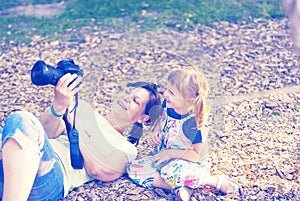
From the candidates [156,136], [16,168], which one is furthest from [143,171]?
[16,168]

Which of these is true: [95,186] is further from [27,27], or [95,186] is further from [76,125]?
[27,27]

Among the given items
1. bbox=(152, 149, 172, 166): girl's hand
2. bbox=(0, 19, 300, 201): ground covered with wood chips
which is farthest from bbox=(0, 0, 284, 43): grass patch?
bbox=(152, 149, 172, 166): girl's hand

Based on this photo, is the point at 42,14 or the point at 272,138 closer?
the point at 272,138

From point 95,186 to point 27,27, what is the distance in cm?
264

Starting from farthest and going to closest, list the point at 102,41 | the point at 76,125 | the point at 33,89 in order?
the point at 102,41, the point at 33,89, the point at 76,125

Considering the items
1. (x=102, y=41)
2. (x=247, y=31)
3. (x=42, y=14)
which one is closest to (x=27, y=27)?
(x=42, y=14)

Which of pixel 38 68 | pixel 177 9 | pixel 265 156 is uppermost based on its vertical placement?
pixel 38 68

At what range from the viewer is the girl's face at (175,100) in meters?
2.83

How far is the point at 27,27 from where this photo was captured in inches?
208

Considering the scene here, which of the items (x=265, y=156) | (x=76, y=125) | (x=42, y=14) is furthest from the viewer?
(x=42, y=14)

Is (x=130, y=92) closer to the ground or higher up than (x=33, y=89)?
higher up

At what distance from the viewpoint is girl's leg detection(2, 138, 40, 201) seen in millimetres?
2557

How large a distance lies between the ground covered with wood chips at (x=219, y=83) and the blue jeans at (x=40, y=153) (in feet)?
0.91

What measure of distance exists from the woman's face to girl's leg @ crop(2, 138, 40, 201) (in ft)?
1.84
